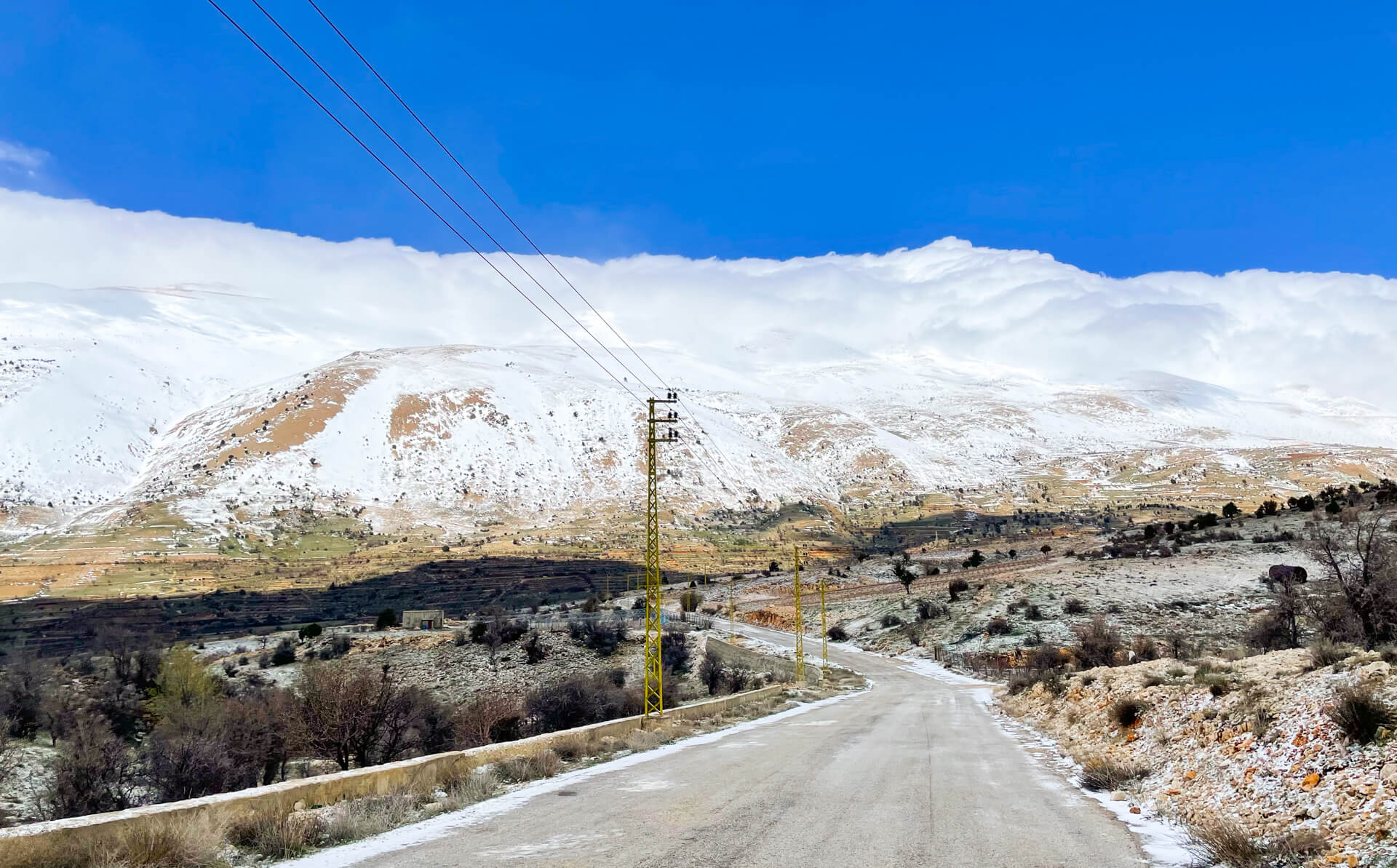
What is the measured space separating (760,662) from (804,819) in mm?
48273

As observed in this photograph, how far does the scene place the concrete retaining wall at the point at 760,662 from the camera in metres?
53.2

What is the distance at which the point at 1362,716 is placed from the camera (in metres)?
9.62

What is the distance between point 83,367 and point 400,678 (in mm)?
156386

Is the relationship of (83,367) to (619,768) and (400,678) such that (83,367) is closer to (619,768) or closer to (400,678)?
(400,678)

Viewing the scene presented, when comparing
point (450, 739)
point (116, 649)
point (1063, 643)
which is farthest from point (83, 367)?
point (1063, 643)

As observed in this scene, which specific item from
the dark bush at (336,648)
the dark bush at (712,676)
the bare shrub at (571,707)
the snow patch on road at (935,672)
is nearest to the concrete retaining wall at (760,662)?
the dark bush at (712,676)

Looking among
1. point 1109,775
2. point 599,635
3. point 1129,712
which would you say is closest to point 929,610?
point 599,635

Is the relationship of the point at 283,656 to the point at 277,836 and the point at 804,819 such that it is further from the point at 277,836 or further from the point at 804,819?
the point at 804,819

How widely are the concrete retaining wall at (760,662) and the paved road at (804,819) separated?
3440 cm

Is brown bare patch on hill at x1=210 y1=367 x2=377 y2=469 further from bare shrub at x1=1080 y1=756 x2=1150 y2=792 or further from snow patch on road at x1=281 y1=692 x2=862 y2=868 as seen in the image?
bare shrub at x1=1080 y1=756 x2=1150 y2=792

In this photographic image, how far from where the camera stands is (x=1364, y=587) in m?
22.9

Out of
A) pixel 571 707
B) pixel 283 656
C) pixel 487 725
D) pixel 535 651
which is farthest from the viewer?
pixel 535 651

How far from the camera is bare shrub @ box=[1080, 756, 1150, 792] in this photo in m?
13.6

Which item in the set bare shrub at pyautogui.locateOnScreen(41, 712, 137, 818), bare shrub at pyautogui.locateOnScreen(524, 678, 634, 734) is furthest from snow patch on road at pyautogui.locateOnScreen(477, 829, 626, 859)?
bare shrub at pyautogui.locateOnScreen(524, 678, 634, 734)
